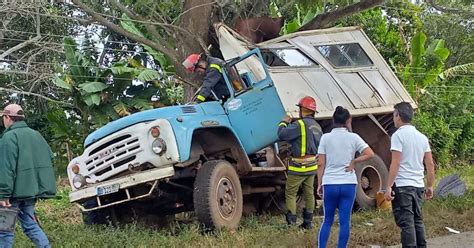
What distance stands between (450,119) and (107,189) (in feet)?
54.1

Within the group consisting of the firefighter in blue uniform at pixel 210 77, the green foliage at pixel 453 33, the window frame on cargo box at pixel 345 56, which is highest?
the green foliage at pixel 453 33

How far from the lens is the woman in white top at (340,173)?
6.07 m

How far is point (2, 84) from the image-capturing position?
19.9m

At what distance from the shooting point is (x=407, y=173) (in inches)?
235

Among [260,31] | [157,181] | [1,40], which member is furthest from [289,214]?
[1,40]

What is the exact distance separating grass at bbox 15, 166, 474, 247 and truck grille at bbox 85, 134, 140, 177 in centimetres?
78

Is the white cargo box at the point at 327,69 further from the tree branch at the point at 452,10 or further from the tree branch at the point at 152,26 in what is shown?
the tree branch at the point at 452,10

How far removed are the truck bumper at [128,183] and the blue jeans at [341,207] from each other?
204cm

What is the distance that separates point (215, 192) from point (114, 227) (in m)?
1.66

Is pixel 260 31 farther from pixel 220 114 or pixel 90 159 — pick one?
pixel 90 159

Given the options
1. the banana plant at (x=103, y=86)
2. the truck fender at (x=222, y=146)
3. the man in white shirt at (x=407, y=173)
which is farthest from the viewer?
the banana plant at (x=103, y=86)

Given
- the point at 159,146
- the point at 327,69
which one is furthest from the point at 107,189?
the point at 327,69

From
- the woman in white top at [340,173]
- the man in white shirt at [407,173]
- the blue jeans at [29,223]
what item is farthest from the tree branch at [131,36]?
the man in white shirt at [407,173]

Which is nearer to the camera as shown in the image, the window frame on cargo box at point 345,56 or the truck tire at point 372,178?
the truck tire at point 372,178
